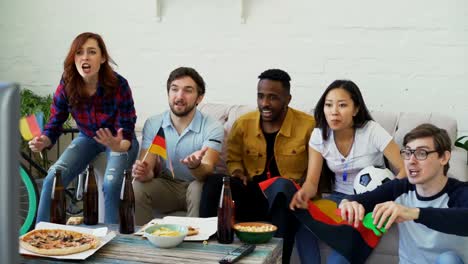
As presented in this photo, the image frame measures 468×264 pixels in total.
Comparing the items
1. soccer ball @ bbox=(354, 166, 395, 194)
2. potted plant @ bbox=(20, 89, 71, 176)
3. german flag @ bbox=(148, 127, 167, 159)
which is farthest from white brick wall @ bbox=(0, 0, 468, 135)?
german flag @ bbox=(148, 127, 167, 159)

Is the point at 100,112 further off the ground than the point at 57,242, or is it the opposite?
the point at 100,112

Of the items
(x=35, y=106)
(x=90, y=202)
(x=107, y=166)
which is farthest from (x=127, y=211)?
(x=35, y=106)

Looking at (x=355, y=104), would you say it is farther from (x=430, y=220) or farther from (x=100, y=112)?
(x=100, y=112)

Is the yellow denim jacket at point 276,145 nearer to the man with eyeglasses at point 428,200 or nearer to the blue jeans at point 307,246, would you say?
the blue jeans at point 307,246

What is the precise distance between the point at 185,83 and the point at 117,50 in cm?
126

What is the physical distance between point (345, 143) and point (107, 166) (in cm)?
111

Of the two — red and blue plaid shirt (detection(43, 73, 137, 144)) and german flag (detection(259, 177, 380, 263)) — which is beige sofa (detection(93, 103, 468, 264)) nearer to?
german flag (detection(259, 177, 380, 263))

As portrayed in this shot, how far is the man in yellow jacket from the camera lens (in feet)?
8.44

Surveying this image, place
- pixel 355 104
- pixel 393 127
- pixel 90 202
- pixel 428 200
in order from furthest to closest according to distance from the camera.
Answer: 1. pixel 393 127
2. pixel 355 104
3. pixel 90 202
4. pixel 428 200

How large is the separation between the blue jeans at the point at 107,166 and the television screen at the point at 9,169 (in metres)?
1.97

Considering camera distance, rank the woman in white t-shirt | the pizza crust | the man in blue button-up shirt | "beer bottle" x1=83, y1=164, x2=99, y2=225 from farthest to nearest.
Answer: the man in blue button-up shirt → the woman in white t-shirt → "beer bottle" x1=83, y1=164, x2=99, y2=225 → the pizza crust

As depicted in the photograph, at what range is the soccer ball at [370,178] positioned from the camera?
2.35 meters

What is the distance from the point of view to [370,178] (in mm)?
2377

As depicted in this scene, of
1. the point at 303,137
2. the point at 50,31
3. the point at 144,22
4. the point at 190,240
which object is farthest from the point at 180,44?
the point at 190,240
